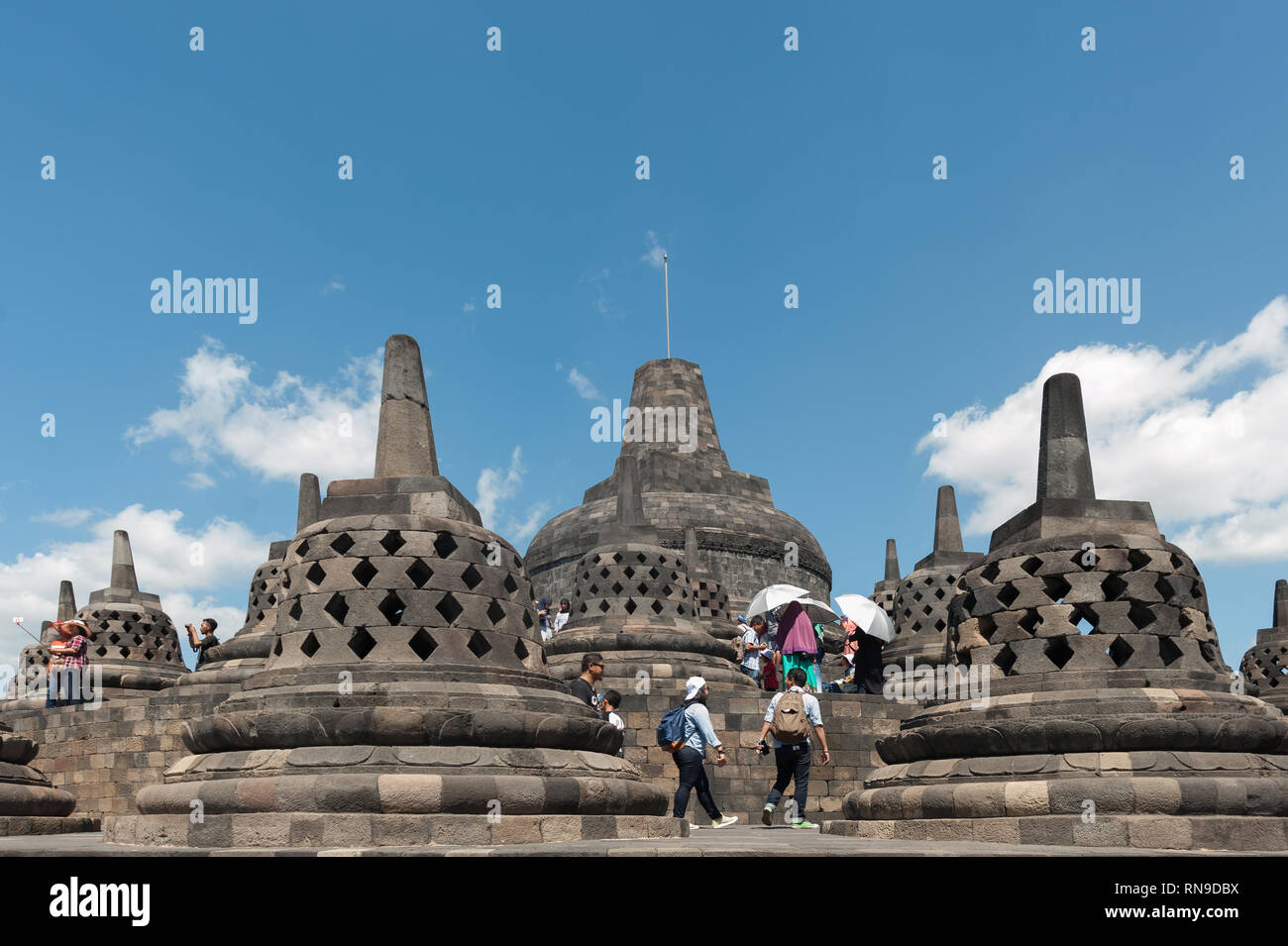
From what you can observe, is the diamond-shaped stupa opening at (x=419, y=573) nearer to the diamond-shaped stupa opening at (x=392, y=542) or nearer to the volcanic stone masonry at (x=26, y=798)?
the diamond-shaped stupa opening at (x=392, y=542)

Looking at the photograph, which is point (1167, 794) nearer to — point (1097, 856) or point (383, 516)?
point (1097, 856)

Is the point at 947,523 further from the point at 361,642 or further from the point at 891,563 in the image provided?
the point at 361,642

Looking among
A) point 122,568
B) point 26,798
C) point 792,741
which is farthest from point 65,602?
point 792,741

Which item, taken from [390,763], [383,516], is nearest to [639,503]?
[383,516]

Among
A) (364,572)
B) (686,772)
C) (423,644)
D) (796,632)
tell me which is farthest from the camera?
(796,632)

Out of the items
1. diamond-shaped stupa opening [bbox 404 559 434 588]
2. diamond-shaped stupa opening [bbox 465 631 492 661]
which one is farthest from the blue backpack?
diamond-shaped stupa opening [bbox 404 559 434 588]

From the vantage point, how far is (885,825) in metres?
7.82

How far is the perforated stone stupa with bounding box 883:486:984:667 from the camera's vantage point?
19.2m

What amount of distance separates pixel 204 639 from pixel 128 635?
115 inches

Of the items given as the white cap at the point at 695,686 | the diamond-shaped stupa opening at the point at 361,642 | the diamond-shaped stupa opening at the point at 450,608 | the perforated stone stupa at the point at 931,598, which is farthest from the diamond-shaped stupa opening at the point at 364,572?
the perforated stone stupa at the point at 931,598

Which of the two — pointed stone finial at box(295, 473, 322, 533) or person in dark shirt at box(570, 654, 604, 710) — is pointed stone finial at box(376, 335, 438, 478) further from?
pointed stone finial at box(295, 473, 322, 533)

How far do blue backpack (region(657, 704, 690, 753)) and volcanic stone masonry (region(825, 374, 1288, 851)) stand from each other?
60.8 inches

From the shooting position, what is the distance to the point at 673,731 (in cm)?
955

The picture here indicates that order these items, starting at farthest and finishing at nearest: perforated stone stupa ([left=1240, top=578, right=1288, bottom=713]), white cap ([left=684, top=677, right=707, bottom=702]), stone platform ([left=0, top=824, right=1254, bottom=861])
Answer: perforated stone stupa ([left=1240, top=578, right=1288, bottom=713])
white cap ([left=684, top=677, right=707, bottom=702])
stone platform ([left=0, top=824, right=1254, bottom=861])
